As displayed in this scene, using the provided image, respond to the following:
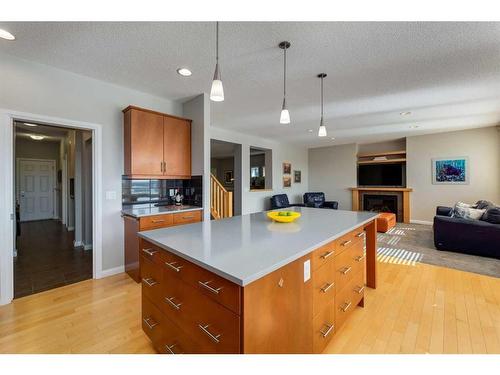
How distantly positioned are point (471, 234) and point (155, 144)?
5.12 m

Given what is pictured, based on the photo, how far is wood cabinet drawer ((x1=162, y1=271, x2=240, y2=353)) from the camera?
1015mm

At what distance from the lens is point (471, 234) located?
3721 millimetres

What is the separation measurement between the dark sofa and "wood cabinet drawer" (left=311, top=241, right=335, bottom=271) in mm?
3600

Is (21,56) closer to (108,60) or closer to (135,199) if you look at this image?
(108,60)

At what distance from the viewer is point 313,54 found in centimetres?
234

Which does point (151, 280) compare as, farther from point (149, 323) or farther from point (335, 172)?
point (335, 172)

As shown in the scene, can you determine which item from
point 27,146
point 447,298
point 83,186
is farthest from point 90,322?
point 27,146

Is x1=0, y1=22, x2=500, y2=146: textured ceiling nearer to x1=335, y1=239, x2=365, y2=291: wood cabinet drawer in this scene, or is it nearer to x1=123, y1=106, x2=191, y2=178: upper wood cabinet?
x1=123, y1=106, x2=191, y2=178: upper wood cabinet

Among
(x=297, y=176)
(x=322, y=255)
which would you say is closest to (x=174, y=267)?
(x=322, y=255)

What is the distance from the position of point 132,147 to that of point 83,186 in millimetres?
2262

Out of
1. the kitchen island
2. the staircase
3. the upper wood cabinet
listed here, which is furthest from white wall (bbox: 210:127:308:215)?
the kitchen island

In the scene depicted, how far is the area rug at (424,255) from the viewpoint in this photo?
130 inches

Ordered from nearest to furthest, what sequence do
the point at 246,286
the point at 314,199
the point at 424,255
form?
the point at 246,286 < the point at 424,255 < the point at 314,199

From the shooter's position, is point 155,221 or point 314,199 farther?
point 314,199
